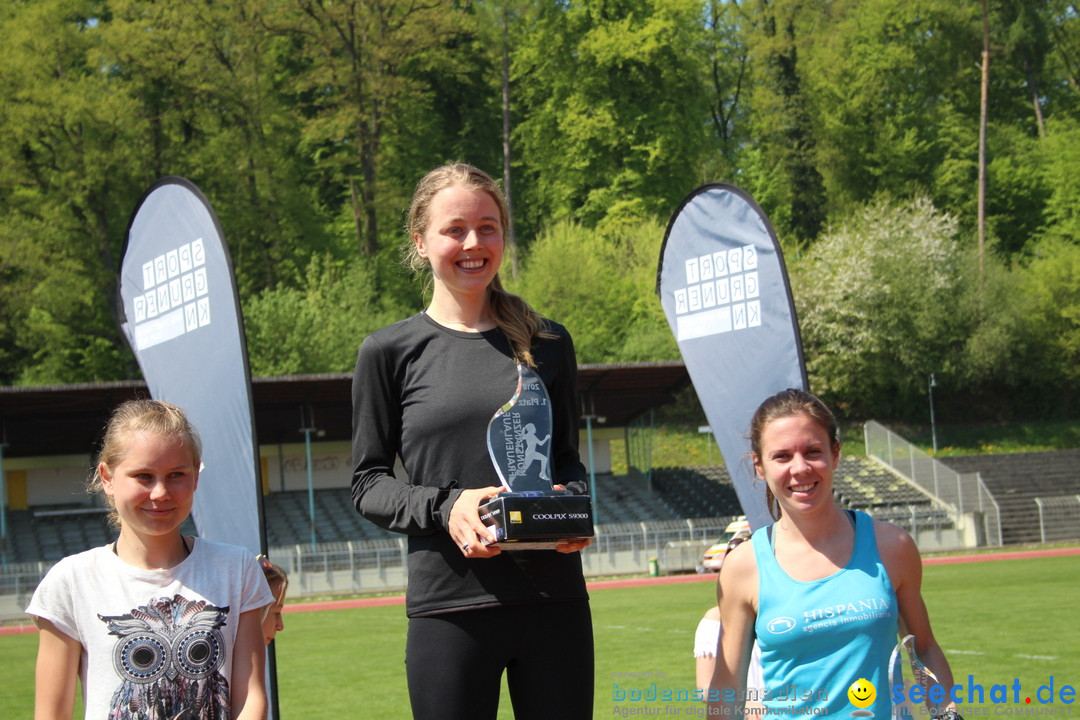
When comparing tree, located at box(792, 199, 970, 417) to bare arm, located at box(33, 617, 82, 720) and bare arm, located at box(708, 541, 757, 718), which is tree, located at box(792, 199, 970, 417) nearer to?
bare arm, located at box(708, 541, 757, 718)

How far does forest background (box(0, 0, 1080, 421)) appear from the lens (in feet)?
147

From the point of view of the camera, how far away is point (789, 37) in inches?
2274

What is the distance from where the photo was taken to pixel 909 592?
10.6ft

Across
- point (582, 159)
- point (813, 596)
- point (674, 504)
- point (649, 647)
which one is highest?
point (582, 159)

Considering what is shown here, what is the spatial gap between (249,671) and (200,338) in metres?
4.65

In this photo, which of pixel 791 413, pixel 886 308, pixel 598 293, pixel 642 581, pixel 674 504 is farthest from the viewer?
pixel 886 308

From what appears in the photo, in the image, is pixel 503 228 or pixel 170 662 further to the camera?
pixel 503 228

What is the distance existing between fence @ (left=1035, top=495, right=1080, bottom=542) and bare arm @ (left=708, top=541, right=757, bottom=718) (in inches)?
1341

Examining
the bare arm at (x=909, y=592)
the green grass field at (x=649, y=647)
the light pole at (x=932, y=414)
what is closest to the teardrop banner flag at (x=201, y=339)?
the green grass field at (x=649, y=647)

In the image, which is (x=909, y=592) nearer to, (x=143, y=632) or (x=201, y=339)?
(x=143, y=632)

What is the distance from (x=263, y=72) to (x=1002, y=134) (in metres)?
35.8

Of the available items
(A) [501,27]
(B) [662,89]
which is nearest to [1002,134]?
(B) [662,89]

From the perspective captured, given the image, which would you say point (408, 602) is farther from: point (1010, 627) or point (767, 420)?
point (1010, 627)

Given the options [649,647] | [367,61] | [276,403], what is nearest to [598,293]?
[367,61]
